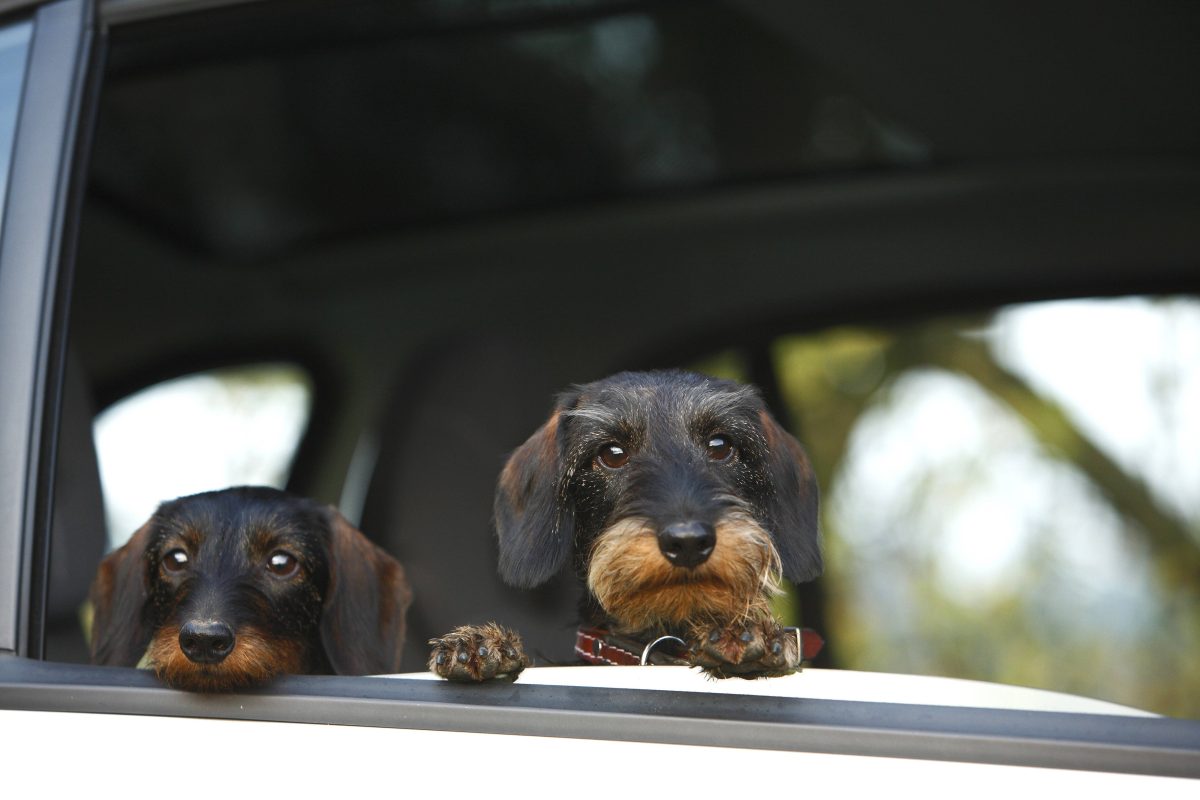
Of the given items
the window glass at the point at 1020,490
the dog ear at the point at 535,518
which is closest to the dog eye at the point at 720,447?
the dog ear at the point at 535,518

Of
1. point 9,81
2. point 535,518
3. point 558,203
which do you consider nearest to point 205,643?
point 535,518

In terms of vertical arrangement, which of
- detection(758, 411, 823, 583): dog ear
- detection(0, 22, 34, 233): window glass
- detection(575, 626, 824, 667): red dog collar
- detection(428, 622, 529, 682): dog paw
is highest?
detection(0, 22, 34, 233): window glass

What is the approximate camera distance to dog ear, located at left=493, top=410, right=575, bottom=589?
2.34 metres

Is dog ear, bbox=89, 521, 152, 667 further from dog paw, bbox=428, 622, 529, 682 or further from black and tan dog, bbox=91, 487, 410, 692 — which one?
dog paw, bbox=428, 622, 529, 682

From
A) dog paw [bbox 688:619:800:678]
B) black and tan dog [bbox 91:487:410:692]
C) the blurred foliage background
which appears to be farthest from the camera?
the blurred foliage background

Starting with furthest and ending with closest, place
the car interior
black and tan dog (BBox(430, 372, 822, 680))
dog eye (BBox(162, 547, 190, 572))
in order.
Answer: the car interior < dog eye (BBox(162, 547, 190, 572)) < black and tan dog (BBox(430, 372, 822, 680))

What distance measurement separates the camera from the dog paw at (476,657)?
1.80 meters

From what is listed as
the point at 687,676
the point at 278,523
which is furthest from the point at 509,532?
the point at 687,676

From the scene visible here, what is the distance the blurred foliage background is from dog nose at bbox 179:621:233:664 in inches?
105

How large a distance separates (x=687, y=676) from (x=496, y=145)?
10.6 feet

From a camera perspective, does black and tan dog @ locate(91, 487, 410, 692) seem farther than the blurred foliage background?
No

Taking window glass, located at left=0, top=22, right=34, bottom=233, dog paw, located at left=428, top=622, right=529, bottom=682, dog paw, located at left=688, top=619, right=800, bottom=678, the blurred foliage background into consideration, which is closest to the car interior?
the blurred foliage background

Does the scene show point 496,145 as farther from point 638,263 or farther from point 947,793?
point 947,793

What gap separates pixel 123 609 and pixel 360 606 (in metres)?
0.53
